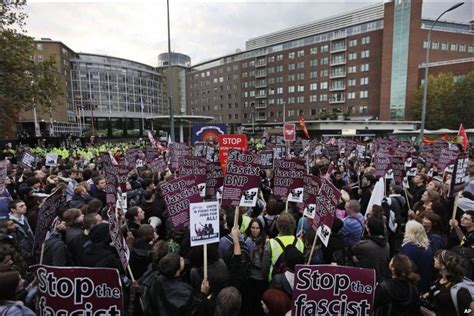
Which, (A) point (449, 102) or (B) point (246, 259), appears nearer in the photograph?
(B) point (246, 259)

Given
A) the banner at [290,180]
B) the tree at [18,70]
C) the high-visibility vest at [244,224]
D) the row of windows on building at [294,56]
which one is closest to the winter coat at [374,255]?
the high-visibility vest at [244,224]

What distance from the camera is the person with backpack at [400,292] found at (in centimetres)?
309

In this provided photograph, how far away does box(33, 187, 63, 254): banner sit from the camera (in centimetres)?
412

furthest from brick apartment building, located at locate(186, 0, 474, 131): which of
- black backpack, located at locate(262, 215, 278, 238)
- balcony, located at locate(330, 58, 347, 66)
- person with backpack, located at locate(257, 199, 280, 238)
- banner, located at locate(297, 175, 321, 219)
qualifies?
black backpack, located at locate(262, 215, 278, 238)

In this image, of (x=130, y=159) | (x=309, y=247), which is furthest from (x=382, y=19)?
(x=309, y=247)

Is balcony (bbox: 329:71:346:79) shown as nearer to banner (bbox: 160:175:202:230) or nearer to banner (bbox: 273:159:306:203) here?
banner (bbox: 273:159:306:203)

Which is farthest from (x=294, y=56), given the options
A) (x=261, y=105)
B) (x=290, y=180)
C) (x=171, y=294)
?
(x=171, y=294)

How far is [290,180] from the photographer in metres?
6.54

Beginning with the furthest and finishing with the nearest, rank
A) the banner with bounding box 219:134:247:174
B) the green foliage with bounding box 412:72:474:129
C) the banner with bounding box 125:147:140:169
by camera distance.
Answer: the green foliage with bounding box 412:72:474:129, the banner with bounding box 125:147:140:169, the banner with bounding box 219:134:247:174

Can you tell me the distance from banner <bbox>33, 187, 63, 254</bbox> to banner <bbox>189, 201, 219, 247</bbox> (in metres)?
2.03

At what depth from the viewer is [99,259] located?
3.92m

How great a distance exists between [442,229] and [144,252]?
454 centimetres

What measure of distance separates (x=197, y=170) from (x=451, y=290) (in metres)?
5.80

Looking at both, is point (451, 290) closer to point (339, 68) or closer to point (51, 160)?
point (51, 160)
